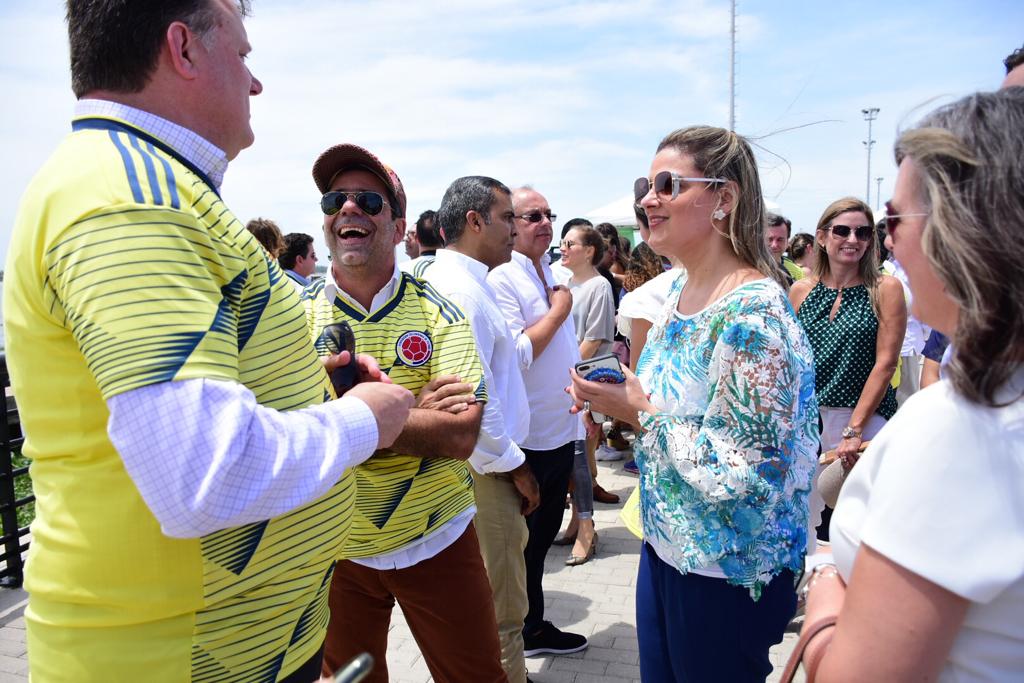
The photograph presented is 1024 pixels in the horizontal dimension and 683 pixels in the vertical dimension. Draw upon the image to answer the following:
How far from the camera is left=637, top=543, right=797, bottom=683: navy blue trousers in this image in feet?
6.61

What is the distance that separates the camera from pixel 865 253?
4129mm

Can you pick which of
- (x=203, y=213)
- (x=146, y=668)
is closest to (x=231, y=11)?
(x=203, y=213)

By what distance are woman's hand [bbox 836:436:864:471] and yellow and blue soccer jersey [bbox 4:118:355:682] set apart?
135 inches

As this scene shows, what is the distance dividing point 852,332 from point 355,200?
3065 millimetres

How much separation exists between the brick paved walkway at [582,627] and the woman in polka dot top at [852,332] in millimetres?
1298

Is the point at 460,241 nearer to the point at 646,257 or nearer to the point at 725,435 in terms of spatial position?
the point at 725,435

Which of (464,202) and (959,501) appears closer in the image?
(959,501)

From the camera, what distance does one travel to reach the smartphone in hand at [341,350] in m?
1.83

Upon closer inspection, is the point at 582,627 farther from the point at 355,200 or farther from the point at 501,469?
the point at 355,200

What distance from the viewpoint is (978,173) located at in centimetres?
105

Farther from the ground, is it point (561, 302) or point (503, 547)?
point (561, 302)

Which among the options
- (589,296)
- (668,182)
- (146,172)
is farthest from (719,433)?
(589,296)

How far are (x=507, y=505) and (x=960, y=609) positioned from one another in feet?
8.11

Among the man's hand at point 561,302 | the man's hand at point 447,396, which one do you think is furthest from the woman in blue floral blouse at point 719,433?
the man's hand at point 561,302
